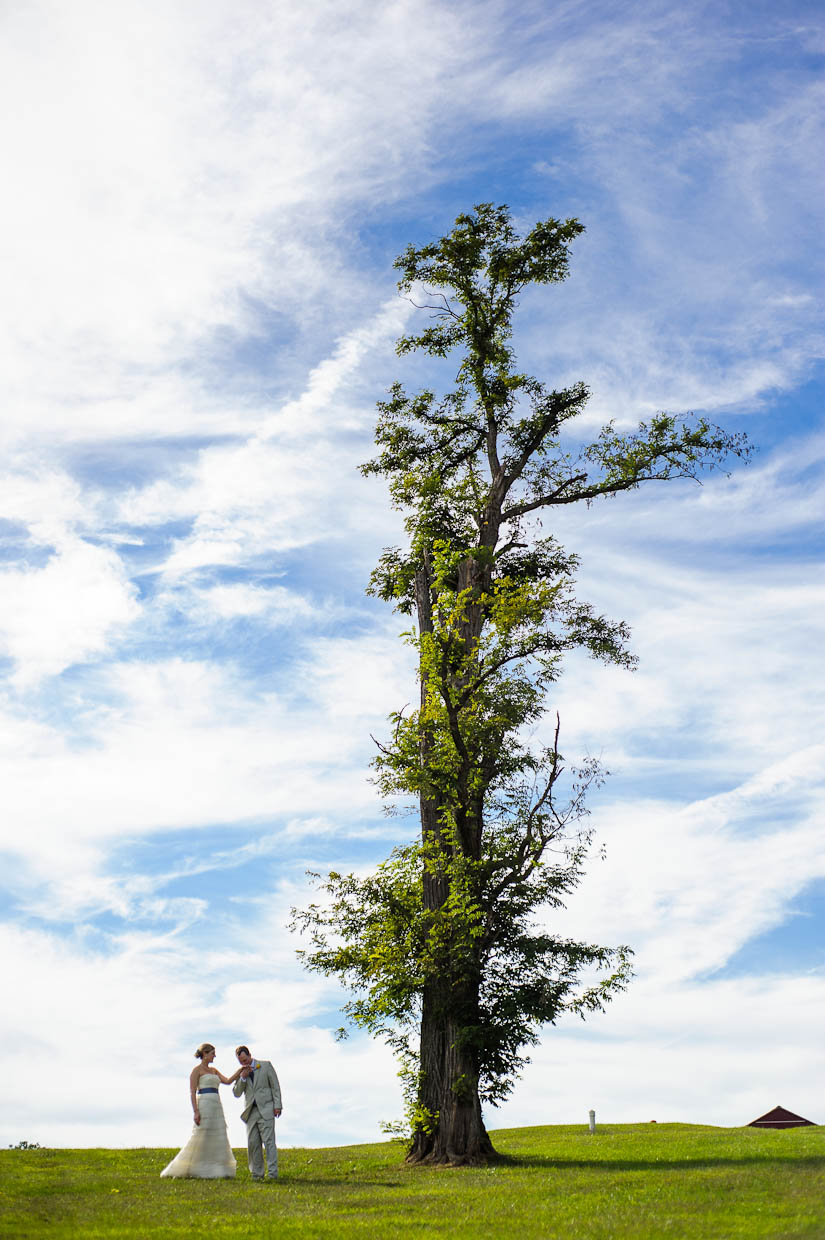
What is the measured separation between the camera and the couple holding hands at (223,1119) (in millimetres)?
18953

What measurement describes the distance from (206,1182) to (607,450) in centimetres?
2081

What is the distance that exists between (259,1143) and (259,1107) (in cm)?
75

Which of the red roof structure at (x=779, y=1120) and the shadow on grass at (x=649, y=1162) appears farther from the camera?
the red roof structure at (x=779, y=1120)

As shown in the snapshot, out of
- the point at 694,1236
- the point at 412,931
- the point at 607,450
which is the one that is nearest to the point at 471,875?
the point at 412,931

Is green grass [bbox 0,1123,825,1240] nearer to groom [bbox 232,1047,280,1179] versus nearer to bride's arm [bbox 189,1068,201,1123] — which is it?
groom [bbox 232,1047,280,1179]

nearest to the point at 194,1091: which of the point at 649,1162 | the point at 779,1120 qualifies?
the point at 649,1162

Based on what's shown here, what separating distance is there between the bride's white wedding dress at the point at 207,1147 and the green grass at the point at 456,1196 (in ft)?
1.47

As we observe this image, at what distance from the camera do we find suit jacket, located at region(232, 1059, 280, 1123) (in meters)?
19.5

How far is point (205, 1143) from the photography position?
19.0 meters

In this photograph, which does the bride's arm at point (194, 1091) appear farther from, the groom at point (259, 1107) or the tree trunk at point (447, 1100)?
the tree trunk at point (447, 1100)

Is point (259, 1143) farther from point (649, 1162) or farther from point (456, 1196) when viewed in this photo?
point (649, 1162)

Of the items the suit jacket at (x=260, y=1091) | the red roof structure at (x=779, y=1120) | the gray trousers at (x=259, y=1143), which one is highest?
the suit jacket at (x=260, y=1091)

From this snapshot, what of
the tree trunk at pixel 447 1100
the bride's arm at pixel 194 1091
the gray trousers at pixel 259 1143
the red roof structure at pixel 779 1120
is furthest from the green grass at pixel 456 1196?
the red roof structure at pixel 779 1120

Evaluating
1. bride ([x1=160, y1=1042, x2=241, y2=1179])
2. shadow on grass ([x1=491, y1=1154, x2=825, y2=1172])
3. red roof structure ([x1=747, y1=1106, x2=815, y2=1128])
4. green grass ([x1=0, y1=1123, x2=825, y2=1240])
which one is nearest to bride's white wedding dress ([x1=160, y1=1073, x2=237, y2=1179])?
bride ([x1=160, y1=1042, x2=241, y2=1179])
